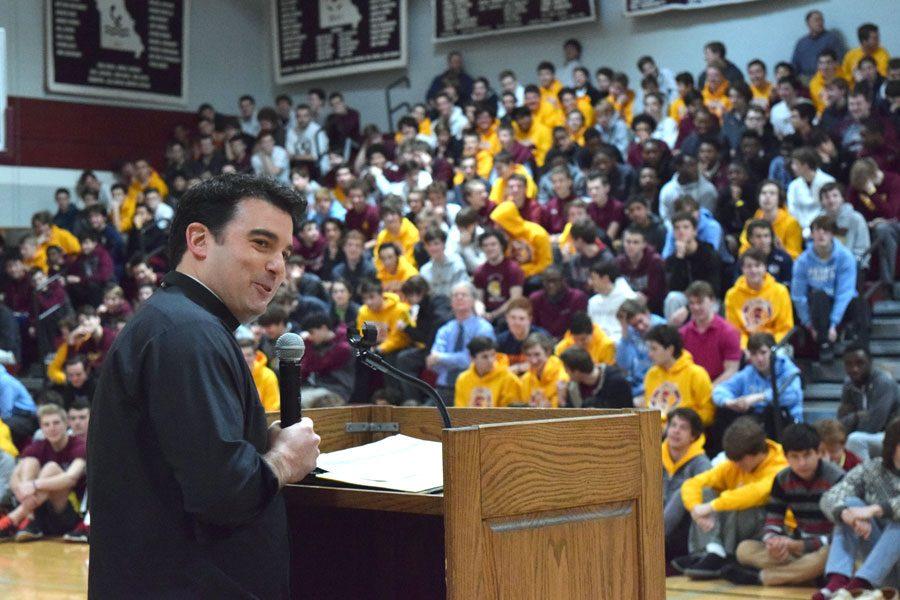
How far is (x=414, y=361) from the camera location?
895 cm

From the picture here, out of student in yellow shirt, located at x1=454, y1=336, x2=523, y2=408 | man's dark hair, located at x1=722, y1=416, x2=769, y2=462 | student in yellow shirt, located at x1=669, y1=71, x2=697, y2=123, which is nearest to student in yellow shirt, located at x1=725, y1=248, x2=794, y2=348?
student in yellow shirt, located at x1=454, y1=336, x2=523, y2=408

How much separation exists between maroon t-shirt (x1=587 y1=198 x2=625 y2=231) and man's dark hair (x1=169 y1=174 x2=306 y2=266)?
808 centimetres

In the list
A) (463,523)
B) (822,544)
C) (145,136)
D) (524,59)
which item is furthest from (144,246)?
(463,523)

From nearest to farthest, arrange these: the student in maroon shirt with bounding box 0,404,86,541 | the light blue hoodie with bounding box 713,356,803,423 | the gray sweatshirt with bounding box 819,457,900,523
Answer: the gray sweatshirt with bounding box 819,457,900,523 → the light blue hoodie with bounding box 713,356,803,423 → the student in maroon shirt with bounding box 0,404,86,541

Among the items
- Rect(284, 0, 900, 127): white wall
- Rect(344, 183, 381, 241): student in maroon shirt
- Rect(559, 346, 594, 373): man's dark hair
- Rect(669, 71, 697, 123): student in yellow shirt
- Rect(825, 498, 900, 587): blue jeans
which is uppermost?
Rect(284, 0, 900, 127): white wall

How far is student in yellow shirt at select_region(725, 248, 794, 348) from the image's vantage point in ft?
26.0

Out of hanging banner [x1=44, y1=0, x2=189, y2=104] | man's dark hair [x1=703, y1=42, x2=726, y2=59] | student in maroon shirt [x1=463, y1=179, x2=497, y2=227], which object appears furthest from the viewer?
hanging banner [x1=44, y1=0, x2=189, y2=104]

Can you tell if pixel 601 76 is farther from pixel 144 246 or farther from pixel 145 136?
pixel 145 136

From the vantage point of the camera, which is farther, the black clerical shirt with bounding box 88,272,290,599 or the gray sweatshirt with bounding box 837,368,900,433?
the gray sweatshirt with bounding box 837,368,900,433

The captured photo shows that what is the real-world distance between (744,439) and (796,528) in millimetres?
485

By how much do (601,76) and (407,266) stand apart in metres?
3.84

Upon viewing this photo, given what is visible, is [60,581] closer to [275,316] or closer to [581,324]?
[275,316]

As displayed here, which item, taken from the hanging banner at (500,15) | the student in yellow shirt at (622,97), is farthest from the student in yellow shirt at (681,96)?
the hanging banner at (500,15)

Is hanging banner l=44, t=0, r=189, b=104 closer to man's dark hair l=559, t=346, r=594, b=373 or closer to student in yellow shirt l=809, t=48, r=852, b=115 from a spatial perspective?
student in yellow shirt l=809, t=48, r=852, b=115
